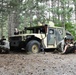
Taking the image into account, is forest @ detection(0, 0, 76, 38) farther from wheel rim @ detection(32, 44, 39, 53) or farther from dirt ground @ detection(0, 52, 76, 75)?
dirt ground @ detection(0, 52, 76, 75)

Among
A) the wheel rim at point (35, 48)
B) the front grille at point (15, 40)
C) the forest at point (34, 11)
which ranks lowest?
the wheel rim at point (35, 48)

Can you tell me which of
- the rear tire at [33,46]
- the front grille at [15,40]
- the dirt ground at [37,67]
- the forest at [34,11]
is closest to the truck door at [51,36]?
the rear tire at [33,46]

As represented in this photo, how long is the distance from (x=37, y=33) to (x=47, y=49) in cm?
136

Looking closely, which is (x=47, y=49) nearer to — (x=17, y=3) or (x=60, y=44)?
(x=60, y=44)

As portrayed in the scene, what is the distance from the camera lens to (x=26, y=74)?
621cm

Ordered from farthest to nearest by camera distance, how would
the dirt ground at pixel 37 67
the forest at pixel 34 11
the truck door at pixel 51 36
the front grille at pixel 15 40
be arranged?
the forest at pixel 34 11 → the truck door at pixel 51 36 → the front grille at pixel 15 40 → the dirt ground at pixel 37 67

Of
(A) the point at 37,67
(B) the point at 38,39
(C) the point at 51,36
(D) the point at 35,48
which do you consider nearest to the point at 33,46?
(D) the point at 35,48

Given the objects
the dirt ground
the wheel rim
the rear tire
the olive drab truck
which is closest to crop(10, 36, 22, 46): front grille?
the olive drab truck

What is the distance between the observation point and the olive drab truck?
13820mm

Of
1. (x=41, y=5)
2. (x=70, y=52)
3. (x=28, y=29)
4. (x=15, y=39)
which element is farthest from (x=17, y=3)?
(x=41, y=5)

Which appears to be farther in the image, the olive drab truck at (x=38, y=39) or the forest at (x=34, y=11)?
the forest at (x=34, y=11)

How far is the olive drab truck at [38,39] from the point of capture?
45.3 ft

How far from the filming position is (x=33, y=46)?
13.8 metres

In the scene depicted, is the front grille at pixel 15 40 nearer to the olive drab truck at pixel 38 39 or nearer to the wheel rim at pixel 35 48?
the olive drab truck at pixel 38 39
